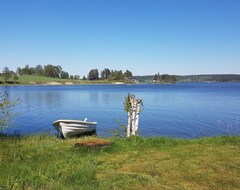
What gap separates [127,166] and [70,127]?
1091 centimetres

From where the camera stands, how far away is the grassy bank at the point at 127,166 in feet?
27.3

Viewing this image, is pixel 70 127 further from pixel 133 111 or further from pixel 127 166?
pixel 127 166

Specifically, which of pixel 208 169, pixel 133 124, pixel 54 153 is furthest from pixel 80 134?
pixel 208 169

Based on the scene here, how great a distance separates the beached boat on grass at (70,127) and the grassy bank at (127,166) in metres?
6.53

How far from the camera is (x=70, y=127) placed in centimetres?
2069

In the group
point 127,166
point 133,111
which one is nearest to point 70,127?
point 133,111

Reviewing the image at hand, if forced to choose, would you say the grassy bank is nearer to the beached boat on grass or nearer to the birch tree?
the birch tree

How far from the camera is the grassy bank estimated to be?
27.3ft

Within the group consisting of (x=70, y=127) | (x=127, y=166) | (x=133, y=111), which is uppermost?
(x=133, y=111)

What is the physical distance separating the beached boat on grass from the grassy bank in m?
6.53

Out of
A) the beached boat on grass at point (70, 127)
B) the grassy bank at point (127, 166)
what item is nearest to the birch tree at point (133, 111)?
→ the grassy bank at point (127, 166)

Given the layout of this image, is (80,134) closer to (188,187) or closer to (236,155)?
(236,155)

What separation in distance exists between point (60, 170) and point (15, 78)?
609ft

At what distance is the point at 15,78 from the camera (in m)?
185
